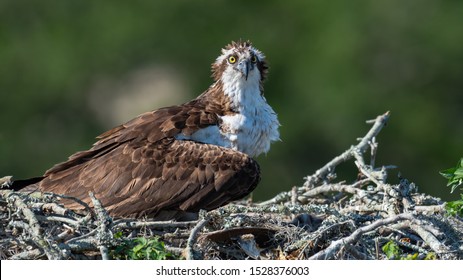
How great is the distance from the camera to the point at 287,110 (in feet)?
65.6

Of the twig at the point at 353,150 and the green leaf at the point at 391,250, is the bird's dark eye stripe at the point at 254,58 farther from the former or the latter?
the green leaf at the point at 391,250


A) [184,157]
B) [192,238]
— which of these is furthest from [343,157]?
[192,238]

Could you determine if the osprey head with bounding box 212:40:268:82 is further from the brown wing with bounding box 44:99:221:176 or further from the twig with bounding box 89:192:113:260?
the twig with bounding box 89:192:113:260

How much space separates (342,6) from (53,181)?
14.4m

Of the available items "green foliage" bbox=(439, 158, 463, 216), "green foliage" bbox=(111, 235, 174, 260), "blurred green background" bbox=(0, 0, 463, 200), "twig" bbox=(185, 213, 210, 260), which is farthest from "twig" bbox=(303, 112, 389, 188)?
"blurred green background" bbox=(0, 0, 463, 200)

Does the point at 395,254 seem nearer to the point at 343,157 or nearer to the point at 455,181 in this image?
the point at 455,181

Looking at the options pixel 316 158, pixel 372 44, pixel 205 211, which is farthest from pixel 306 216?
pixel 372 44

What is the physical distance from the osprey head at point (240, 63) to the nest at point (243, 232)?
47.6 inches

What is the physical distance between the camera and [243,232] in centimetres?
652

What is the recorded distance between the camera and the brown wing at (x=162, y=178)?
23.6 feet

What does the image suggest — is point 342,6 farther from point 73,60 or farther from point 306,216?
point 306,216

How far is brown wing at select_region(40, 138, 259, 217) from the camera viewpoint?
720 centimetres

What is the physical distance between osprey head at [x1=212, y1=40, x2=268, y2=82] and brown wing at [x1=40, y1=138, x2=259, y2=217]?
81 cm

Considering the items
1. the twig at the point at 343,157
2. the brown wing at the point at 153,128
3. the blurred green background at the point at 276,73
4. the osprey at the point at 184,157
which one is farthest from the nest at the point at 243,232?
the blurred green background at the point at 276,73
